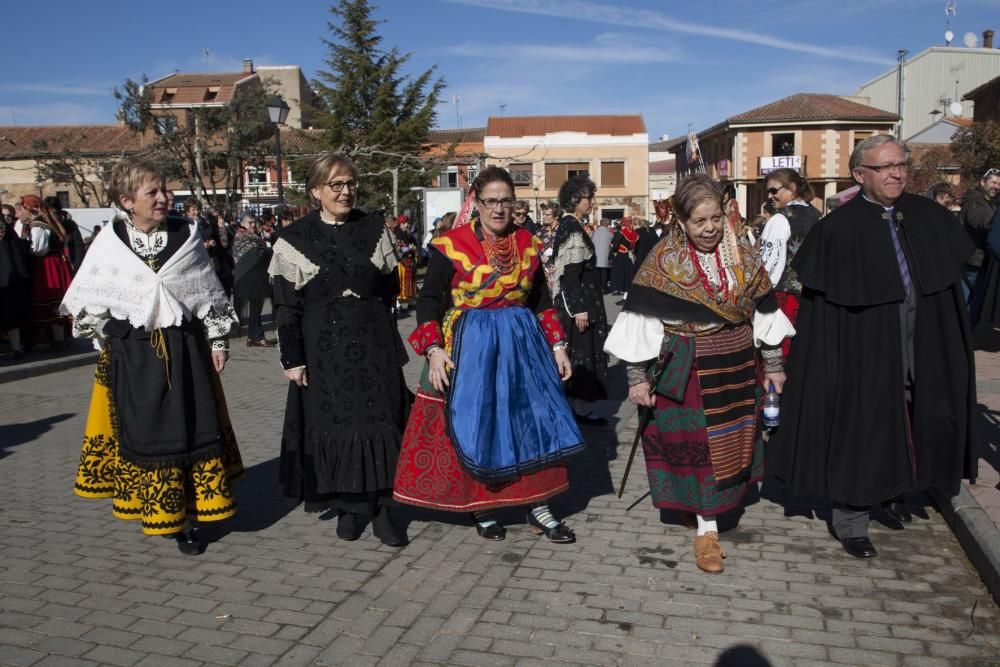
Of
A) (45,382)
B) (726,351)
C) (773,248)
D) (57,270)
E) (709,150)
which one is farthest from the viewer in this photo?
(709,150)

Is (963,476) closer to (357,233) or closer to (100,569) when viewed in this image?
(357,233)

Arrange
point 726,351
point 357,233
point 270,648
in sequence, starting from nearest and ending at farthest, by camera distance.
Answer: point 270,648 < point 726,351 < point 357,233

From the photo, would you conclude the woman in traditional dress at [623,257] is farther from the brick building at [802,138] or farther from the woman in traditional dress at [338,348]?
the brick building at [802,138]

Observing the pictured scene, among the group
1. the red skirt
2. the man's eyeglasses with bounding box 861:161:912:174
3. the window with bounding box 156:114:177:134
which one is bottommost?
the red skirt

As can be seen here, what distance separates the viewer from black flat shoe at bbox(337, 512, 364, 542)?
184 inches

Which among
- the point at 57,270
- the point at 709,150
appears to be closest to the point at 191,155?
the point at 57,270

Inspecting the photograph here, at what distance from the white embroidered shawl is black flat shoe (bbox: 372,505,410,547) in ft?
4.68

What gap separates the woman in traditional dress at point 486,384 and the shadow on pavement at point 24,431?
401 centimetres

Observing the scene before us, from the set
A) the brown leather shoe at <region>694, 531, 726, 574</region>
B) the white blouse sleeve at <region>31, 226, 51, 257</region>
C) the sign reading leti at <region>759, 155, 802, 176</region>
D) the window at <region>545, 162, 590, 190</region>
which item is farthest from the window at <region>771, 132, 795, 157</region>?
the brown leather shoe at <region>694, 531, 726, 574</region>

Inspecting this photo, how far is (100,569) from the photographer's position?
429 cm

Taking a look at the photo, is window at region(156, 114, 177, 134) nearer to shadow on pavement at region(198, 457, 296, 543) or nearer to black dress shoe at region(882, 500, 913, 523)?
shadow on pavement at region(198, 457, 296, 543)

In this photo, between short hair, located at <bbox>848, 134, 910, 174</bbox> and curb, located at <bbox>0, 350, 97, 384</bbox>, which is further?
curb, located at <bbox>0, 350, 97, 384</bbox>

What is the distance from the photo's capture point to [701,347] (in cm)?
414

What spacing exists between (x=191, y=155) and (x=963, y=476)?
33.5 metres
